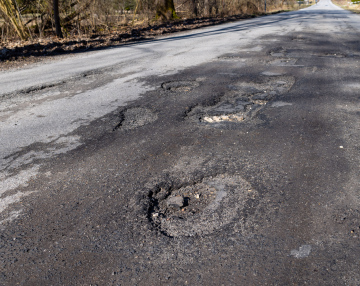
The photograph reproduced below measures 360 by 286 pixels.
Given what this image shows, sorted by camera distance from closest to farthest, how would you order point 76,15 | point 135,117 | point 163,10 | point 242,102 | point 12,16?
point 135,117 → point 242,102 → point 12,16 → point 76,15 → point 163,10

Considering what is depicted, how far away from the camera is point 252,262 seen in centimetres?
204

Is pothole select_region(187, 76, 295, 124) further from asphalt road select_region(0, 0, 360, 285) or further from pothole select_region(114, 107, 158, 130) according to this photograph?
pothole select_region(114, 107, 158, 130)

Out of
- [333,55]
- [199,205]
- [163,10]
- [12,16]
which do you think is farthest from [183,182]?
[163,10]

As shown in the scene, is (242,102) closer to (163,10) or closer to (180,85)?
(180,85)

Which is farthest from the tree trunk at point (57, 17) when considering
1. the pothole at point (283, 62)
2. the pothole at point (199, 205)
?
the pothole at point (199, 205)

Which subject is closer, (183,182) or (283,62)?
(183,182)

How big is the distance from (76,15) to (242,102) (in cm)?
1388

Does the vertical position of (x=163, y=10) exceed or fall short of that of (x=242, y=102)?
it exceeds it

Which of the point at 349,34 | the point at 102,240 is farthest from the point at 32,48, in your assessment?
the point at 349,34

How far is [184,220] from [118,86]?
4306 mm

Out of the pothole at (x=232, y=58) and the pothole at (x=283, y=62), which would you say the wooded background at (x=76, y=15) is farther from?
the pothole at (x=283, y=62)

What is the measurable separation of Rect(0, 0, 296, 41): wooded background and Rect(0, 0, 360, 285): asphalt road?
8.29 metres

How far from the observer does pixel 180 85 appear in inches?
236

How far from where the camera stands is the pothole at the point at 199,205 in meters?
2.40
